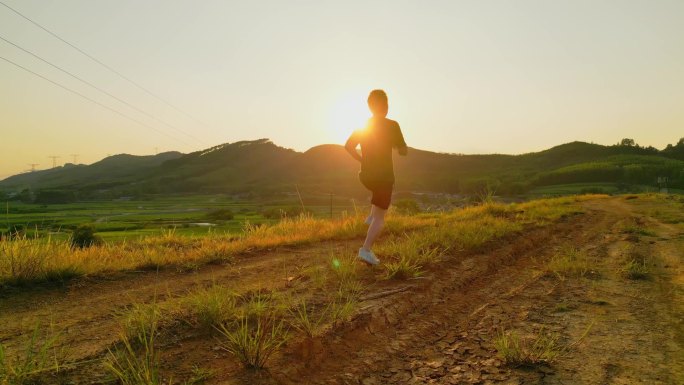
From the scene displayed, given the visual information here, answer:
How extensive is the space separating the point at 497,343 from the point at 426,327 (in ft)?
2.59

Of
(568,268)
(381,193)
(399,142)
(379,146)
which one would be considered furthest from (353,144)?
(568,268)

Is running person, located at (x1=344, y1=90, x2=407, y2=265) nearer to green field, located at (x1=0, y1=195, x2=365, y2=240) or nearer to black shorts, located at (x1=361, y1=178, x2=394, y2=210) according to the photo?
black shorts, located at (x1=361, y1=178, x2=394, y2=210)

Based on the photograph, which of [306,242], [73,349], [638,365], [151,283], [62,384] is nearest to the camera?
[62,384]

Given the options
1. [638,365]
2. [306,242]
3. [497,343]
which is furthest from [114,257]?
[638,365]

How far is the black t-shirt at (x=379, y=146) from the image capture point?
18.7ft

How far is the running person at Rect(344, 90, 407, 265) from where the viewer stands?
223 inches

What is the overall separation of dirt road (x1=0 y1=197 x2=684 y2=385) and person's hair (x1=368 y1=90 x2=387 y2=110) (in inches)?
97.7

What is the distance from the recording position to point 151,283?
202 inches

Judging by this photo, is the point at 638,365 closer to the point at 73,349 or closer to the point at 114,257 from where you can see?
the point at 73,349

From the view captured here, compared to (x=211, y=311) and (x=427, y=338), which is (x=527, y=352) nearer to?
(x=427, y=338)

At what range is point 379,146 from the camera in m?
5.72

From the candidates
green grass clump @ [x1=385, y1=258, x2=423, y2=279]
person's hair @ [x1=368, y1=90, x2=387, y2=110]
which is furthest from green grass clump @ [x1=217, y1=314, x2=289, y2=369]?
person's hair @ [x1=368, y1=90, x2=387, y2=110]

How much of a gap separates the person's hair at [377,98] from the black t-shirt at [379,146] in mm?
218

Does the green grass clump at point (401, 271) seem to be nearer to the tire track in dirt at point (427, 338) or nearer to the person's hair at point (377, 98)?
the tire track in dirt at point (427, 338)
